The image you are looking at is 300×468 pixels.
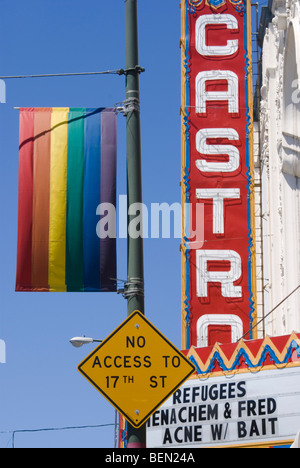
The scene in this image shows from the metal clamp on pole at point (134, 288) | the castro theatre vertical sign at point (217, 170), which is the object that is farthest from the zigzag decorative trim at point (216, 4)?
the metal clamp on pole at point (134, 288)

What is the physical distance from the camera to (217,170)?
96.4 ft

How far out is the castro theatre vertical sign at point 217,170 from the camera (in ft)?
92.5

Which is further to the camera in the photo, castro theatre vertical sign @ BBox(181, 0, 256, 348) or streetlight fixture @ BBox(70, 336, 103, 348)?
castro theatre vertical sign @ BBox(181, 0, 256, 348)

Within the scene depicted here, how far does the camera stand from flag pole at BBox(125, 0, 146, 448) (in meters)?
10.7

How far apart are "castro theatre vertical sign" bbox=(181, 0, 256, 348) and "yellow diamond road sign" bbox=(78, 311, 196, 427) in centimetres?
1763

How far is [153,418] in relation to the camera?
22312mm

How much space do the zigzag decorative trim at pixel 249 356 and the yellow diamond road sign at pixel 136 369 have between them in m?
10.5

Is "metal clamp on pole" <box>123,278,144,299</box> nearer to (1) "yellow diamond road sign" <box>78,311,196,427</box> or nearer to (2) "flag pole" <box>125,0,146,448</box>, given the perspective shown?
(2) "flag pole" <box>125,0,146,448</box>

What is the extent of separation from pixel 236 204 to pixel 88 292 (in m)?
16.9

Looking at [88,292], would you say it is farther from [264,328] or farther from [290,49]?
[264,328]

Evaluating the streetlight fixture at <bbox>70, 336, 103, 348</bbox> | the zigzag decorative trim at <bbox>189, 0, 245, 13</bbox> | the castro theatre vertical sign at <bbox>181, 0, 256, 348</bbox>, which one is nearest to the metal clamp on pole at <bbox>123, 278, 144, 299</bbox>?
the streetlight fixture at <bbox>70, 336, 103, 348</bbox>

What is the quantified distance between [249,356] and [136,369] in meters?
11.7

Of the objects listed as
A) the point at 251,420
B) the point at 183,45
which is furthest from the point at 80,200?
the point at 183,45

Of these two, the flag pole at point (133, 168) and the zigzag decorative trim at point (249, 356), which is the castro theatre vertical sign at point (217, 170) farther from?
the flag pole at point (133, 168)
